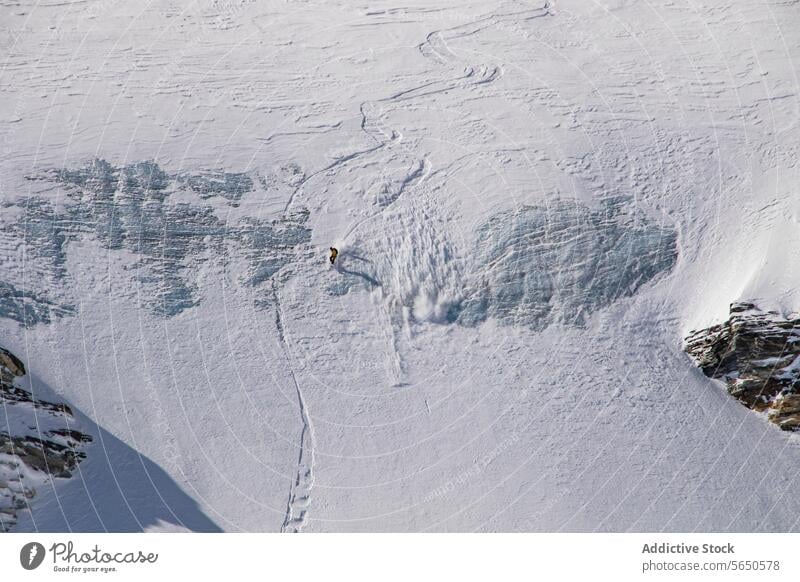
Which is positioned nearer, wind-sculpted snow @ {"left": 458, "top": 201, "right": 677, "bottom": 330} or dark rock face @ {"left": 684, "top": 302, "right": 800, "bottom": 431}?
dark rock face @ {"left": 684, "top": 302, "right": 800, "bottom": 431}

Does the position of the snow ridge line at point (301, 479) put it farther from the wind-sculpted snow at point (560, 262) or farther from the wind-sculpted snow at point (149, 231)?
the wind-sculpted snow at point (560, 262)

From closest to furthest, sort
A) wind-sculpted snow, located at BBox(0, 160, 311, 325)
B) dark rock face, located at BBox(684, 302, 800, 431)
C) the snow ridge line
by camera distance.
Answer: the snow ridge line → dark rock face, located at BBox(684, 302, 800, 431) → wind-sculpted snow, located at BBox(0, 160, 311, 325)

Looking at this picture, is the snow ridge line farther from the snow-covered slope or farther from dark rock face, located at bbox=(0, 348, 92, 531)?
dark rock face, located at bbox=(0, 348, 92, 531)

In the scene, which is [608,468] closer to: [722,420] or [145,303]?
[722,420]

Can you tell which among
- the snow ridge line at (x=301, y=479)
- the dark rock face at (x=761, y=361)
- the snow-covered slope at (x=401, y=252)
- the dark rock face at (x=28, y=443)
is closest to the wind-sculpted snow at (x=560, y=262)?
the snow-covered slope at (x=401, y=252)

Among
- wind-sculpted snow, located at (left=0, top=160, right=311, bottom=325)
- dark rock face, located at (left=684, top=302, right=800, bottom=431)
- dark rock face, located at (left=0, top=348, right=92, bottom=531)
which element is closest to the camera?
dark rock face, located at (left=0, top=348, right=92, bottom=531)

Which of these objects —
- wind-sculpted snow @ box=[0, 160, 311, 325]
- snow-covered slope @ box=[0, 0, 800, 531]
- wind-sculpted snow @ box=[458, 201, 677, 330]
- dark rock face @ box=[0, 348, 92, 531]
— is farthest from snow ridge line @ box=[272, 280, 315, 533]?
dark rock face @ box=[0, 348, 92, 531]
